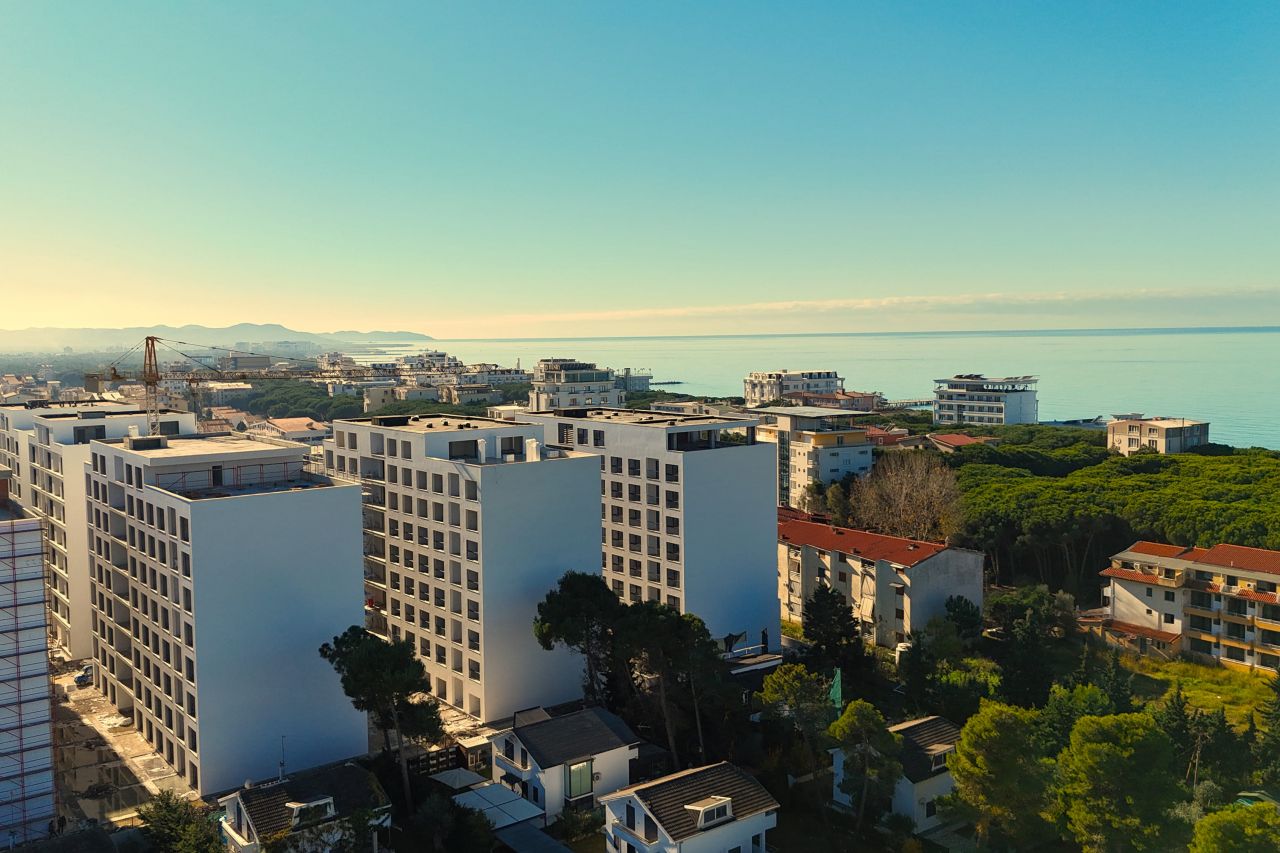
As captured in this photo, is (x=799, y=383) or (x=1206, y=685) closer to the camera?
(x=1206, y=685)

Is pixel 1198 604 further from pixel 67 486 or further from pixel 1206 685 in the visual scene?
pixel 67 486

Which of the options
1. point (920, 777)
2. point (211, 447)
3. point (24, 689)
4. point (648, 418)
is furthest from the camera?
point (648, 418)

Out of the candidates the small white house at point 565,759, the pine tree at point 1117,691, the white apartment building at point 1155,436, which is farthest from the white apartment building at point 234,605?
the white apartment building at point 1155,436

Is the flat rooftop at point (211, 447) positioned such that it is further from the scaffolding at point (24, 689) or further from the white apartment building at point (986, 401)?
the white apartment building at point (986, 401)

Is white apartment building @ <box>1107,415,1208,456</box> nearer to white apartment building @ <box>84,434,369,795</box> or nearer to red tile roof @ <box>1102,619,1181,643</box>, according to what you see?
red tile roof @ <box>1102,619,1181,643</box>

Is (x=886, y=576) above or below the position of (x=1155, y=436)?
below

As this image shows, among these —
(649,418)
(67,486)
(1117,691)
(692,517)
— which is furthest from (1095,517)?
(67,486)

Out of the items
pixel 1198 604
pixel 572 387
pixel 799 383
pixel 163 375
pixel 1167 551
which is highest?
pixel 163 375
